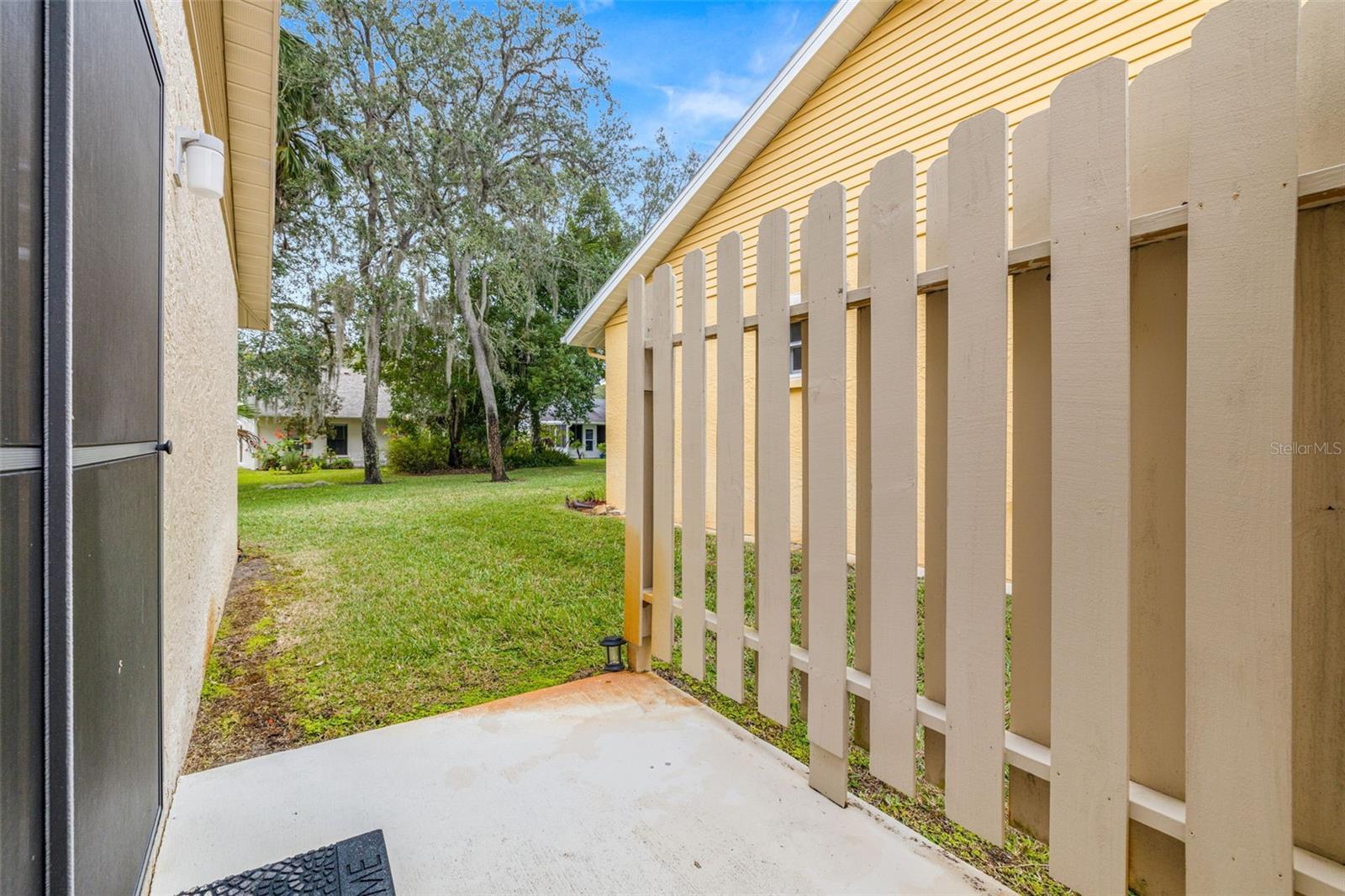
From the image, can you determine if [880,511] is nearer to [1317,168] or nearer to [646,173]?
[1317,168]

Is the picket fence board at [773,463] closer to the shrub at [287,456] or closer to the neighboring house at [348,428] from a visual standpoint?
the shrub at [287,456]

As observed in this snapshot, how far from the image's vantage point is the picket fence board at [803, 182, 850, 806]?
165 cm

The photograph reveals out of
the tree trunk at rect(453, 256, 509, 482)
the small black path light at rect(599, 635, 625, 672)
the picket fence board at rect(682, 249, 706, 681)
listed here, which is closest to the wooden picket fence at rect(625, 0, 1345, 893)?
the picket fence board at rect(682, 249, 706, 681)

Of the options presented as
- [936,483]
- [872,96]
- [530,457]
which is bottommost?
[530,457]

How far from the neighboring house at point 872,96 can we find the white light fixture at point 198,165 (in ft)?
7.76

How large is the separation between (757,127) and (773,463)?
16.4ft

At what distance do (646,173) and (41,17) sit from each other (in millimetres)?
19267

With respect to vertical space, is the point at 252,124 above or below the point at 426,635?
above

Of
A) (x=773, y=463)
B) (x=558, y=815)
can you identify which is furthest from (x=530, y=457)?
(x=558, y=815)

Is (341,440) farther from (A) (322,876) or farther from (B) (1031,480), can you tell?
(B) (1031,480)

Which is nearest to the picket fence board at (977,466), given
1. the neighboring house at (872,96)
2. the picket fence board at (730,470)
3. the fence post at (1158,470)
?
the fence post at (1158,470)

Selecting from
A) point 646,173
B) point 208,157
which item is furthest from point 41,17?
point 646,173

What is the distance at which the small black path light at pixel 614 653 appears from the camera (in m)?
2.59

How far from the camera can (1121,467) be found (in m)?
1.10
